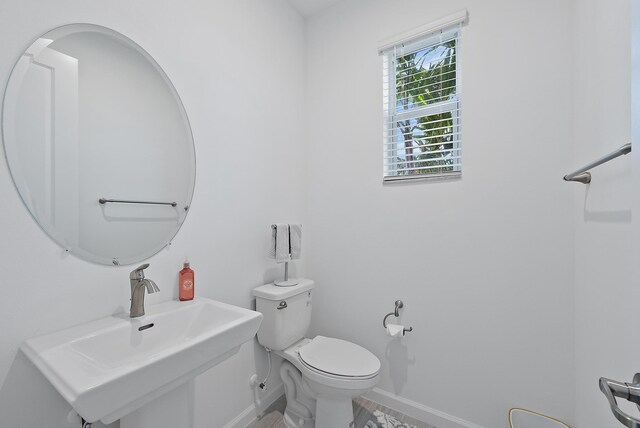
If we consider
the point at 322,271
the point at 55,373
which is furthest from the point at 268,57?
the point at 55,373

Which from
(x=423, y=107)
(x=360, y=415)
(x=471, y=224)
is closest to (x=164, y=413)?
(x=360, y=415)

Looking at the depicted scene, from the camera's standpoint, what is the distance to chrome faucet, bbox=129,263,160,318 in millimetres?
1026

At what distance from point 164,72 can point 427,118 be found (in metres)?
1.47

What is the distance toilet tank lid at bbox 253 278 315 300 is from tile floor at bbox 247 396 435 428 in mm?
755

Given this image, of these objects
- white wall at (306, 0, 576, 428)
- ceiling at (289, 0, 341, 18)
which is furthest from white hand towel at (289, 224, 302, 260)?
ceiling at (289, 0, 341, 18)

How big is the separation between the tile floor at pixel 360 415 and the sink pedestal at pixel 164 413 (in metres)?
0.76

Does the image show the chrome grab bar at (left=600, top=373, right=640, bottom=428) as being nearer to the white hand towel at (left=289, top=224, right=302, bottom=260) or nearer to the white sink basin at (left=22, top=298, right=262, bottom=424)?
the white sink basin at (left=22, top=298, right=262, bottom=424)

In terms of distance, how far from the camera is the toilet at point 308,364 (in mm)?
1360

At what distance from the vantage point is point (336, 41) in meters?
1.99

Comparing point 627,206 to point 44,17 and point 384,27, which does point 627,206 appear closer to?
point 384,27

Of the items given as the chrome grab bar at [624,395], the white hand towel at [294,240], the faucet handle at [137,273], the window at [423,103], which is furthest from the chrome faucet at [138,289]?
the window at [423,103]

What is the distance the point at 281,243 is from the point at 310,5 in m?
1.78

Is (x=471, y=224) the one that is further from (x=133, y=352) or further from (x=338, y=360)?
(x=133, y=352)

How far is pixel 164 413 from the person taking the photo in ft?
3.09
